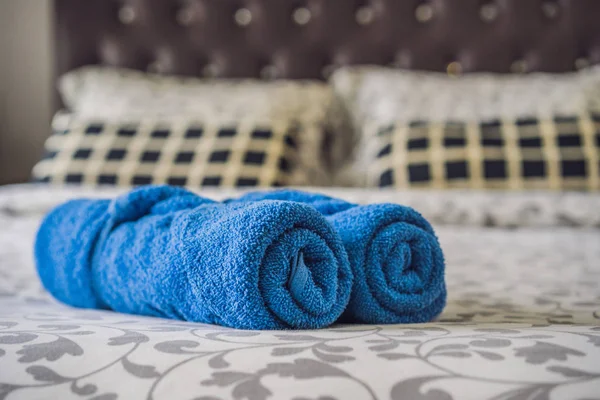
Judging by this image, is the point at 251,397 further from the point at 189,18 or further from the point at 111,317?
the point at 189,18

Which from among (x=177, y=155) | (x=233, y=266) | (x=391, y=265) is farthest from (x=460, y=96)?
(x=233, y=266)

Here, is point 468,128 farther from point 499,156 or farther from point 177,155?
point 177,155

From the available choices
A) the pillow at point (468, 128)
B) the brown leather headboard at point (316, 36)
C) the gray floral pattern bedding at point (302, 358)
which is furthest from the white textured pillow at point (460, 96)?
the gray floral pattern bedding at point (302, 358)

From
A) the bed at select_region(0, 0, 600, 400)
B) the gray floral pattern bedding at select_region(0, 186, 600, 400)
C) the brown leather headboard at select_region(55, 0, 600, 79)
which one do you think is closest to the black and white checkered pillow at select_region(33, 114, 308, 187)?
the bed at select_region(0, 0, 600, 400)

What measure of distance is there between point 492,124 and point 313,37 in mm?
870

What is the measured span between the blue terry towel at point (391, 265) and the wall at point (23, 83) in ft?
7.20

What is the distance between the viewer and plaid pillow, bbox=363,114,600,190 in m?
1.57

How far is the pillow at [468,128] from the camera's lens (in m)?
1.58

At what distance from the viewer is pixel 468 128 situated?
1661 mm

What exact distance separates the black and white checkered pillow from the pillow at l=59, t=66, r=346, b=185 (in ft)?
0.23

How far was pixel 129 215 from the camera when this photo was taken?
693 millimetres

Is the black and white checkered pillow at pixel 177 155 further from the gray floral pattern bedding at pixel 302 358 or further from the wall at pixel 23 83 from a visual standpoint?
the gray floral pattern bedding at pixel 302 358

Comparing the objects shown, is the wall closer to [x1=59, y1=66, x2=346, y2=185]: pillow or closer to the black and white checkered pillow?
[x1=59, y1=66, x2=346, y2=185]: pillow

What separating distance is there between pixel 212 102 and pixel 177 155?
0.28 metres
